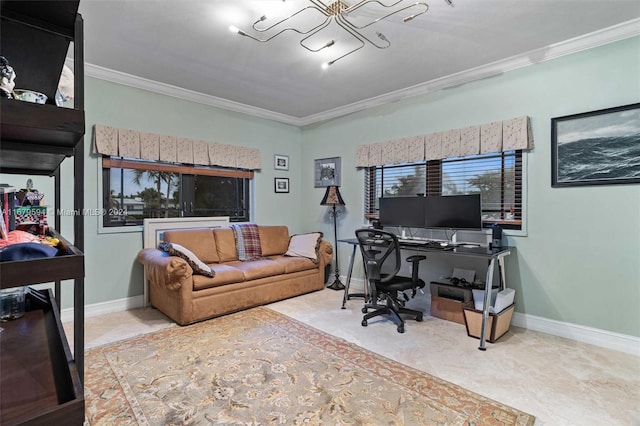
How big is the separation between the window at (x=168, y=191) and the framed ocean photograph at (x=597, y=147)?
3.69 m

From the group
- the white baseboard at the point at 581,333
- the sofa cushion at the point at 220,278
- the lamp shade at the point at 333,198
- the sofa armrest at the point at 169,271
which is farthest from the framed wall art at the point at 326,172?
the white baseboard at the point at 581,333

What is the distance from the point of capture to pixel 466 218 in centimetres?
336

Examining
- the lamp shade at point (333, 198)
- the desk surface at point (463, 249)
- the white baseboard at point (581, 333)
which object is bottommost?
the white baseboard at point (581, 333)

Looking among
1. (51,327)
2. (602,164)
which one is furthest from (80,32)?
(602,164)

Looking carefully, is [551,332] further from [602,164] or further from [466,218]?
[602,164]

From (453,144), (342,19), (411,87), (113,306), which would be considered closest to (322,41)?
(342,19)

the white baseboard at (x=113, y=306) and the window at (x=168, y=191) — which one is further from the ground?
the window at (x=168, y=191)

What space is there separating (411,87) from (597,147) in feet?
6.38

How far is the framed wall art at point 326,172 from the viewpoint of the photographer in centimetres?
492

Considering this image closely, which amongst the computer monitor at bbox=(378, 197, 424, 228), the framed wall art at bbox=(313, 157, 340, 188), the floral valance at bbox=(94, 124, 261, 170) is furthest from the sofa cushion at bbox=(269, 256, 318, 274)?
the floral valance at bbox=(94, 124, 261, 170)

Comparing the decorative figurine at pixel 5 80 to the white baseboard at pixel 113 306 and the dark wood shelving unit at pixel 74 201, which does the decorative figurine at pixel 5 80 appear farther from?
the white baseboard at pixel 113 306

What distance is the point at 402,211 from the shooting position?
391 centimetres

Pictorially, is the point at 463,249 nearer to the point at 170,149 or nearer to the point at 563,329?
the point at 563,329

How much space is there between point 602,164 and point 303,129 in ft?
12.8
